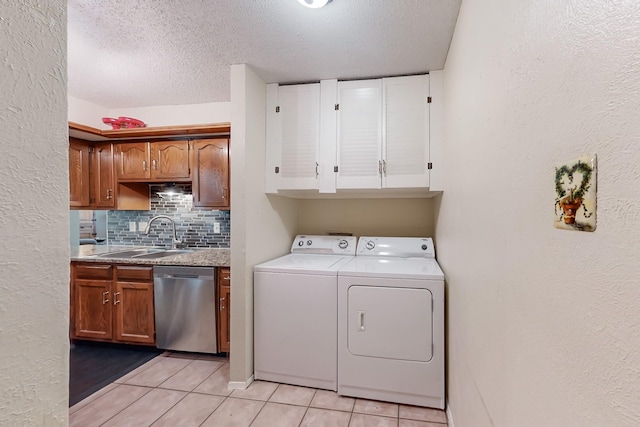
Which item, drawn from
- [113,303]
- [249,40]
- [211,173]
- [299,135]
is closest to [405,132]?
[299,135]

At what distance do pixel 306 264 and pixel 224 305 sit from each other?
85 cm

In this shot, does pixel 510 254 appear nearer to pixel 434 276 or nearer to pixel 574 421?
pixel 574 421

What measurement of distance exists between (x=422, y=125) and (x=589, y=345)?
7.02ft

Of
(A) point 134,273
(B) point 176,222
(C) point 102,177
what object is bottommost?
(A) point 134,273

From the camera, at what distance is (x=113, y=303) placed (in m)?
2.84

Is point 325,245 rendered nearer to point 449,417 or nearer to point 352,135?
point 352,135

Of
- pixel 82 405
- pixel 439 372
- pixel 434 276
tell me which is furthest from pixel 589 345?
pixel 82 405

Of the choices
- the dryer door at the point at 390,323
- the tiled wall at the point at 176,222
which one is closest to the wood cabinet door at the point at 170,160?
the tiled wall at the point at 176,222

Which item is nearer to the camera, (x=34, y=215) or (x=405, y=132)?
(x=34, y=215)

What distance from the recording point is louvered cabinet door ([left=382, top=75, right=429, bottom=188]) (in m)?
2.38

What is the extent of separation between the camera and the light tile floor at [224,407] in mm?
1889

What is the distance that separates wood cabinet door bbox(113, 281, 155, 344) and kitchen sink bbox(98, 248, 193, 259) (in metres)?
0.32

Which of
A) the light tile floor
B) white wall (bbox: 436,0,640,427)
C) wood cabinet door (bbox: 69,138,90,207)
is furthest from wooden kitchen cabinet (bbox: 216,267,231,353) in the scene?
white wall (bbox: 436,0,640,427)

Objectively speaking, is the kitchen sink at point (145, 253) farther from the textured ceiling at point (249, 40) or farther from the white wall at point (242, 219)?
the textured ceiling at point (249, 40)
